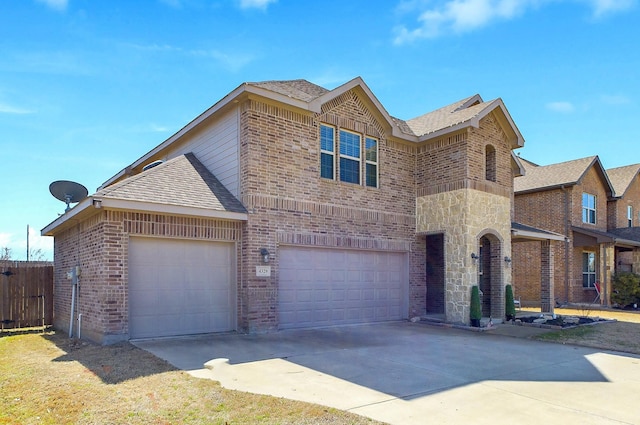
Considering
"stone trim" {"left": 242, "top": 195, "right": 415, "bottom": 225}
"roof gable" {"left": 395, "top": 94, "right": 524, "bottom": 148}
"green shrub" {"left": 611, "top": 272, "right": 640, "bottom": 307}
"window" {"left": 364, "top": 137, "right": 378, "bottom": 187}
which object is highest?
"roof gable" {"left": 395, "top": 94, "right": 524, "bottom": 148}

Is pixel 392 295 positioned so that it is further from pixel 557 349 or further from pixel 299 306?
pixel 557 349

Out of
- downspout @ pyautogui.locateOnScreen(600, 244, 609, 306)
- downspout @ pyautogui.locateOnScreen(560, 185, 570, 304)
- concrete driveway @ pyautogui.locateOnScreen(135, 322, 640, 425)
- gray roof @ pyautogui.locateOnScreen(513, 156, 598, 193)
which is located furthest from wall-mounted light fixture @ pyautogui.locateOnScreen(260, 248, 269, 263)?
downspout @ pyautogui.locateOnScreen(600, 244, 609, 306)

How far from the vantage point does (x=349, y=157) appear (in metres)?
13.8

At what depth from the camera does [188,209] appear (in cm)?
1054

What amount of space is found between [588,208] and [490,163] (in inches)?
494

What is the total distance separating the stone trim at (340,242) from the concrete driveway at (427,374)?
246cm

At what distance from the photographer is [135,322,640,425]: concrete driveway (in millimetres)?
5727

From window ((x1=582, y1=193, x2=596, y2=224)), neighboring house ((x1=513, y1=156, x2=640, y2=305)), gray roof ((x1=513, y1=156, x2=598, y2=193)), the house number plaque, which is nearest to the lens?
the house number plaque

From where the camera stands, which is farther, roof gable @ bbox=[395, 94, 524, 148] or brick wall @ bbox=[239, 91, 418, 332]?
roof gable @ bbox=[395, 94, 524, 148]

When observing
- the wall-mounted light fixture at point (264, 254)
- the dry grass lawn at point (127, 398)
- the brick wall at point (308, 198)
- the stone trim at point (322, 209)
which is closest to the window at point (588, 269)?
the brick wall at point (308, 198)

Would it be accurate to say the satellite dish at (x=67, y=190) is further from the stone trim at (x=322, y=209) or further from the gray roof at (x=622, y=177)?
the gray roof at (x=622, y=177)

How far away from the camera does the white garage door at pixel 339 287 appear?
12312 millimetres

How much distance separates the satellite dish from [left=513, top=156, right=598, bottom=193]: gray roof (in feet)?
67.9

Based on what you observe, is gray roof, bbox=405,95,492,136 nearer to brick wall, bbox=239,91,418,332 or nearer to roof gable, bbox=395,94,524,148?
roof gable, bbox=395,94,524,148
